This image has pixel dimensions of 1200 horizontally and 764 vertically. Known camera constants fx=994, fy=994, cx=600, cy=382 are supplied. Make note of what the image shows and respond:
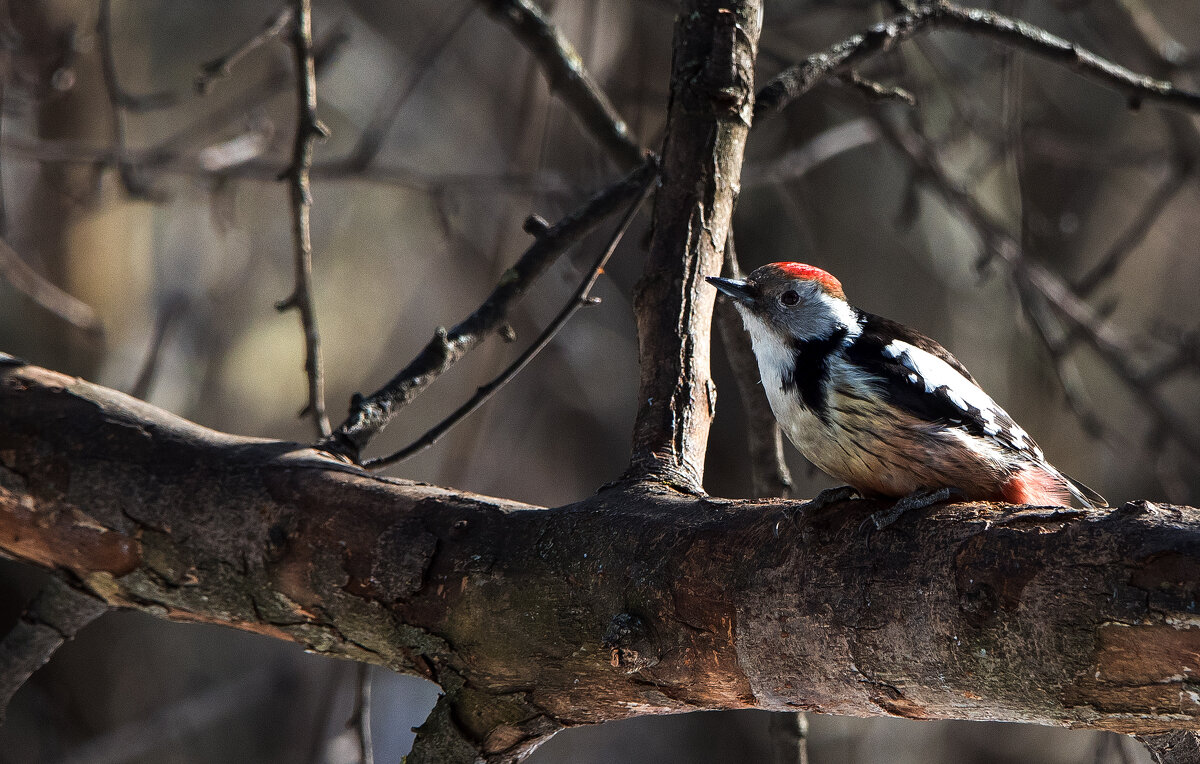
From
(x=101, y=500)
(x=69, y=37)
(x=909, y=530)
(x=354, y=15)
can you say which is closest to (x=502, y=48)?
(x=354, y=15)

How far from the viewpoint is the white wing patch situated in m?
1.98

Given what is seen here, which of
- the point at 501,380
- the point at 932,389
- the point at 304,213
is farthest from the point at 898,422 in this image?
the point at 304,213

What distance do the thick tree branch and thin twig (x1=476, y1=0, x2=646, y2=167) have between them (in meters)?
0.48

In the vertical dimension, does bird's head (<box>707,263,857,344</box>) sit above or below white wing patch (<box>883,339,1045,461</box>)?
above

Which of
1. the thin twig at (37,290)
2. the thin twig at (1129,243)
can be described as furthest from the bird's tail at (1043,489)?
the thin twig at (37,290)

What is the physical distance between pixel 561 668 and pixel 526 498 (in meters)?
7.45

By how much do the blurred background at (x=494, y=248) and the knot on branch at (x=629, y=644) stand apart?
6.14ft

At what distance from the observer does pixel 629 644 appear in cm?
158

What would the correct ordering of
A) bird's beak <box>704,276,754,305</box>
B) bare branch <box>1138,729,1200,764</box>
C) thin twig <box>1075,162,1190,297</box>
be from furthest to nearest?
1. thin twig <box>1075,162,1190,297</box>
2. bird's beak <box>704,276,754,305</box>
3. bare branch <box>1138,729,1200,764</box>

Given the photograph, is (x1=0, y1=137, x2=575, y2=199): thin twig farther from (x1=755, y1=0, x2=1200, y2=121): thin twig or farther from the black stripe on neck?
the black stripe on neck

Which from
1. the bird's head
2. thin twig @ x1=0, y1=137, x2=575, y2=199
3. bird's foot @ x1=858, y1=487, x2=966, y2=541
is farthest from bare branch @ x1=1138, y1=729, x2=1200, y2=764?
thin twig @ x1=0, y1=137, x2=575, y2=199

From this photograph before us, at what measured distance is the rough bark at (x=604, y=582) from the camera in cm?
126

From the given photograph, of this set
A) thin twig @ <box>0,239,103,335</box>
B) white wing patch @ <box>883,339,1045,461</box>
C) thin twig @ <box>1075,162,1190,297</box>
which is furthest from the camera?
thin twig @ <box>1075,162,1190,297</box>

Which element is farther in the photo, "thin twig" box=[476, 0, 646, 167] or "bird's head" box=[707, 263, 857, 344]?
"thin twig" box=[476, 0, 646, 167]
